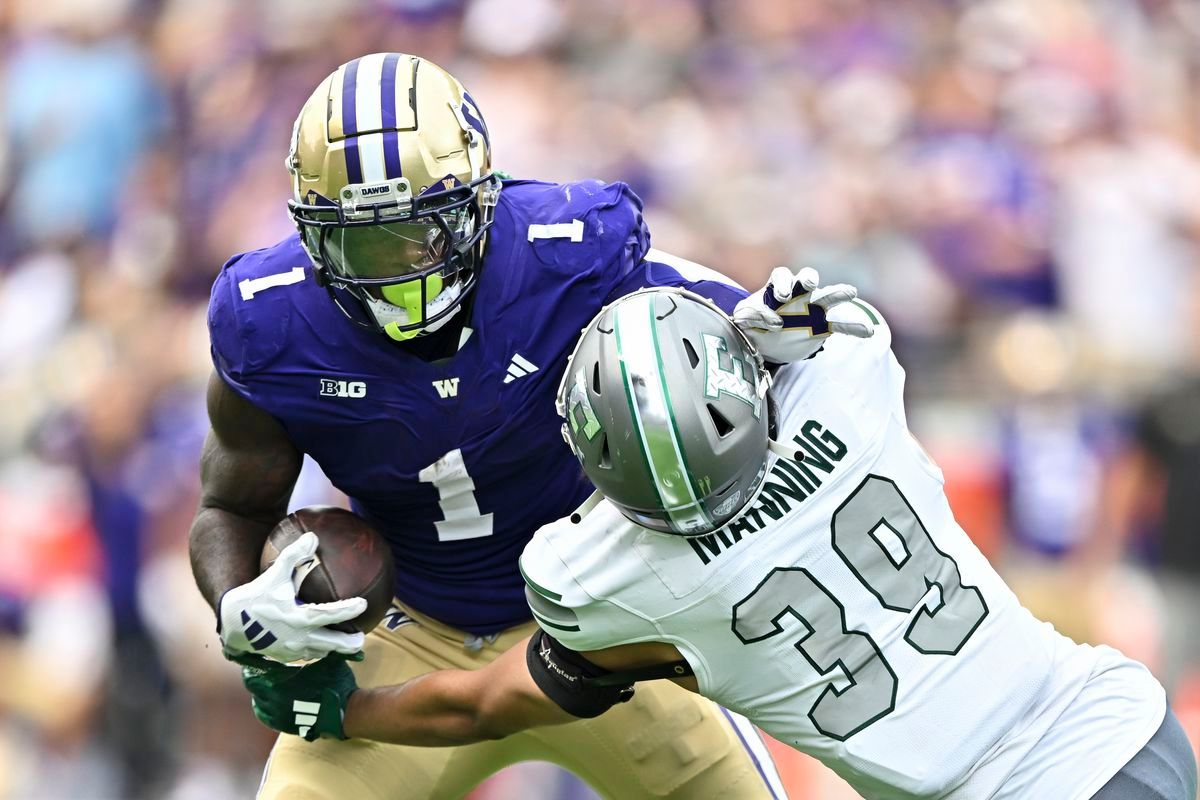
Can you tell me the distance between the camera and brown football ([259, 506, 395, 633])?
3.21 metres

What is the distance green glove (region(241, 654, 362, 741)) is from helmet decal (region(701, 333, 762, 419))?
3.59 feet

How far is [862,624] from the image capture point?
269 centimetres

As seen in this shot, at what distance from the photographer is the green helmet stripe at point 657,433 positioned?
2.61 m

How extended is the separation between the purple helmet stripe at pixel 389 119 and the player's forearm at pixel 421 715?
976 mm

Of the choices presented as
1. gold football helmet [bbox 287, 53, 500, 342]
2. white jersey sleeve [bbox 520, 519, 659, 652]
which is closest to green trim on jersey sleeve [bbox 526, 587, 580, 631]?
white jersey sleeve [bbox 520, 519, 659, 652]

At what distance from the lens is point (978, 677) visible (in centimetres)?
272

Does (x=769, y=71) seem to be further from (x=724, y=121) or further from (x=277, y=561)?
(x=277, y=561)

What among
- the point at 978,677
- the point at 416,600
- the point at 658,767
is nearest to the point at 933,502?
the point at 978,677

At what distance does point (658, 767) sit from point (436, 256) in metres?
1.20

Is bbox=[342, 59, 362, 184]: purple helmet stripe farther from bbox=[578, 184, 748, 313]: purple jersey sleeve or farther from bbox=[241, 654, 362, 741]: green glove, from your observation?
bbox=[241, 654, 362, 741]: green glove

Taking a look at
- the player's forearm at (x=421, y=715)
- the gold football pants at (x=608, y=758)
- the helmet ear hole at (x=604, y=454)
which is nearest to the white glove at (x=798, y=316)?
the helmet ear hole at (x=604, y=454)

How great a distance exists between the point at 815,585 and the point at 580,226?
1.01 meters

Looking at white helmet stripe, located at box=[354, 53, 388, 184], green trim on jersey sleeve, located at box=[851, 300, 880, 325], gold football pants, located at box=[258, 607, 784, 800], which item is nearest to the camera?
green trim on jersey sleeve, located at box=[851, 300, 880, 325]

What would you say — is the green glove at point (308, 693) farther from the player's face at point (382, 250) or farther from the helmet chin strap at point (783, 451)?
the helmet chin strap at point (783, 451)
